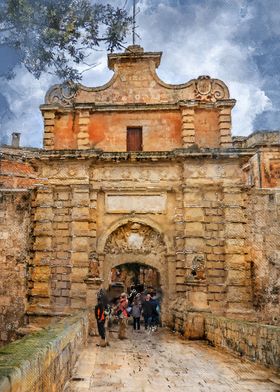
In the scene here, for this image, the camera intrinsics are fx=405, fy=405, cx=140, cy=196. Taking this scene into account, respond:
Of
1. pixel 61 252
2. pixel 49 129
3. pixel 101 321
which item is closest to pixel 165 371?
pixel 101 321

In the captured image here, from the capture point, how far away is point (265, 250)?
1403 cm

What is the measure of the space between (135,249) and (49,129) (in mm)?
5436

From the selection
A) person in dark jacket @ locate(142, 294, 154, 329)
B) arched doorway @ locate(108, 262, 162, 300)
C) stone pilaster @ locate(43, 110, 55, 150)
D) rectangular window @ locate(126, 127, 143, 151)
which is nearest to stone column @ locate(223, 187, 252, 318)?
person in dark jacket @ locate(142, 294, 154, 329)

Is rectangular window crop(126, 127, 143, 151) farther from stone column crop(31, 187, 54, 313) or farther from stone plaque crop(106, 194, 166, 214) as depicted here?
stone column crop(31, 187, 54, 313)

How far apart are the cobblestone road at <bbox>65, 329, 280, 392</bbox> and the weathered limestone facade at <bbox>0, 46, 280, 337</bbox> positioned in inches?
137

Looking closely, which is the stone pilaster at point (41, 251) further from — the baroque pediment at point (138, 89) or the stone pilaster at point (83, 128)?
the baroque pediment at point (138, 89)

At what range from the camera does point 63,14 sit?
725 centimetres

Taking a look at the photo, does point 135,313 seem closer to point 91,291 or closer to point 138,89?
point 91,291

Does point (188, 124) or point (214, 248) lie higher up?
point (188, 124)

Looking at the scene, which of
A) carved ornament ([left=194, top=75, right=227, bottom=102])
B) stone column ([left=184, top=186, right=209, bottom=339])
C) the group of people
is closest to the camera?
the group of people

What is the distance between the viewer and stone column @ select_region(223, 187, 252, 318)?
13.2 m

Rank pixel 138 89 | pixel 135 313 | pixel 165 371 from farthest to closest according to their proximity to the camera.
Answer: pixel 138 89 < pixel 135 313 < pixel 165 371

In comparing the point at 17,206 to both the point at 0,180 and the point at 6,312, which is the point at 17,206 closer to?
the point at 6,312

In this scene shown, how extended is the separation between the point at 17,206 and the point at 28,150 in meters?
10.3
